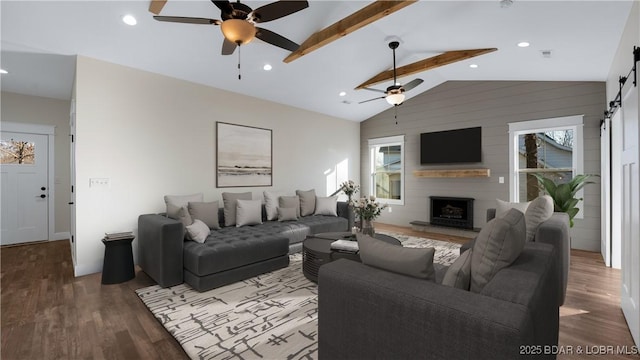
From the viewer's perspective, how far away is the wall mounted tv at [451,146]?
19.0 ft

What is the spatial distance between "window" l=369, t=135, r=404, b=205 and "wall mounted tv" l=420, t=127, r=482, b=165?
0.68 m

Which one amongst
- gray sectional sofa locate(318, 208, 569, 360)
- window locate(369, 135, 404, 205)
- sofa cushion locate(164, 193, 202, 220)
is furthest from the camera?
window locate(369, 135, 404, 205)

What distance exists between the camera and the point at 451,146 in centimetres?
608

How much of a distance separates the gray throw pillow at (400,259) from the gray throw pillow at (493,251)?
217 millimetres

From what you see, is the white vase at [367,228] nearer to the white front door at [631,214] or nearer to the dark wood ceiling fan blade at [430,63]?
the white front door at [631,214]

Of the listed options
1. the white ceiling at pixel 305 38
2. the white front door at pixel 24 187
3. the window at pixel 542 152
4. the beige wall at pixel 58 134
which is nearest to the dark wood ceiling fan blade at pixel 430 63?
the white ceiling at pixel 305 38

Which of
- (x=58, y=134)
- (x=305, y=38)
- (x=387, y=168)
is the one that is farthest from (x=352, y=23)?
(x=58, y=134)

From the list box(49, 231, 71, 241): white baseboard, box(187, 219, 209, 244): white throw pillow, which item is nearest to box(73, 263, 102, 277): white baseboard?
box(187, 219, 209, 244): white throw pillow

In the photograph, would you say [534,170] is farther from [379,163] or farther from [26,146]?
[26,146]

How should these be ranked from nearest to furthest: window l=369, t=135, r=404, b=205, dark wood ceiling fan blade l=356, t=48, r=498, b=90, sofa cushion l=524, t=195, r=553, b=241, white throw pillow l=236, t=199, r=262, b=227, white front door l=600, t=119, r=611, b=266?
1. sofa cushion l=524, t=195, r=553, b=241
2. white front door l=600, t=119, r=611, b=266
3. dark wood ceiling fan blade l=356, t=48, r=498, b=90
4. white throw pillow l=236, t=199, r=262, b=227
5. window l=369, t=135, r=404, b=205

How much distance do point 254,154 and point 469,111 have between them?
450cm

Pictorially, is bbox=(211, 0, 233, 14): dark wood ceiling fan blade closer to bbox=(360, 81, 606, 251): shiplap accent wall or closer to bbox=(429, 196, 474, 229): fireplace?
bbox=(360, 81, 606, 251): shiplap accent wall

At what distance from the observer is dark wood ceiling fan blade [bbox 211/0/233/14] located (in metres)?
2.09

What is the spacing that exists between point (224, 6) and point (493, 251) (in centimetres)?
243
